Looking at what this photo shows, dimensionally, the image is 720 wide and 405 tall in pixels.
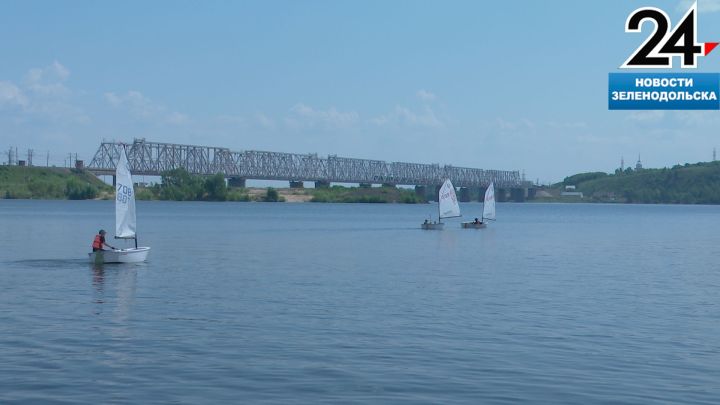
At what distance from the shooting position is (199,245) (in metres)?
76.6

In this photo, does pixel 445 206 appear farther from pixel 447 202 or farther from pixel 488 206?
pixel 488 206

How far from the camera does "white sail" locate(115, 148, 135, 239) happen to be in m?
55.2

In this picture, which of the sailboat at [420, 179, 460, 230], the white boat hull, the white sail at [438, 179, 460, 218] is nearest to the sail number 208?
the white boat hull

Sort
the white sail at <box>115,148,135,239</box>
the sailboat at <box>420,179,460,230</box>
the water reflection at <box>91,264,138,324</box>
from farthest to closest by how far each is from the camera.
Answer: the sailboat at <box>420,179,460,230</box>
the white sail at <box>115,148,135,239</box>
the water reflection at <box>91,264,138,324</box>

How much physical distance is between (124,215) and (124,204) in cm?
62

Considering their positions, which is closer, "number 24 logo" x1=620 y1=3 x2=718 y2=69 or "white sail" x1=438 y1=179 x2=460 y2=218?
"number 24 logo" x1=620 y1=3 x2=718 y2=69

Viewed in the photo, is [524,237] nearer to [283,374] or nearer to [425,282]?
[425,282]

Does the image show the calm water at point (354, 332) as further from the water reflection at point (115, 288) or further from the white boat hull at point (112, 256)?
the white boat hull at point (112, 256)

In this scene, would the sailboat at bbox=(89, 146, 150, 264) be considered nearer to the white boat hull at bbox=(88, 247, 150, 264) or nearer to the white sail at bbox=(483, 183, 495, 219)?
the white boat hull at bbox=(88, 247, 150, 264)

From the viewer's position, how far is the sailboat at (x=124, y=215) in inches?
2087

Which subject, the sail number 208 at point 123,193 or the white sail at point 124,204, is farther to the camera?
the sail number 208 at point 123,193

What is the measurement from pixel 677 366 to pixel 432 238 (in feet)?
226

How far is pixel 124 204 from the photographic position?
55.7 meters

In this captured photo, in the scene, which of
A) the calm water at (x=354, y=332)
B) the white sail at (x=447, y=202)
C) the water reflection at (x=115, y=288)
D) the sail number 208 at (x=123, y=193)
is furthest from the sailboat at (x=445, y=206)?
the water reflection at (x=115, y=288)
